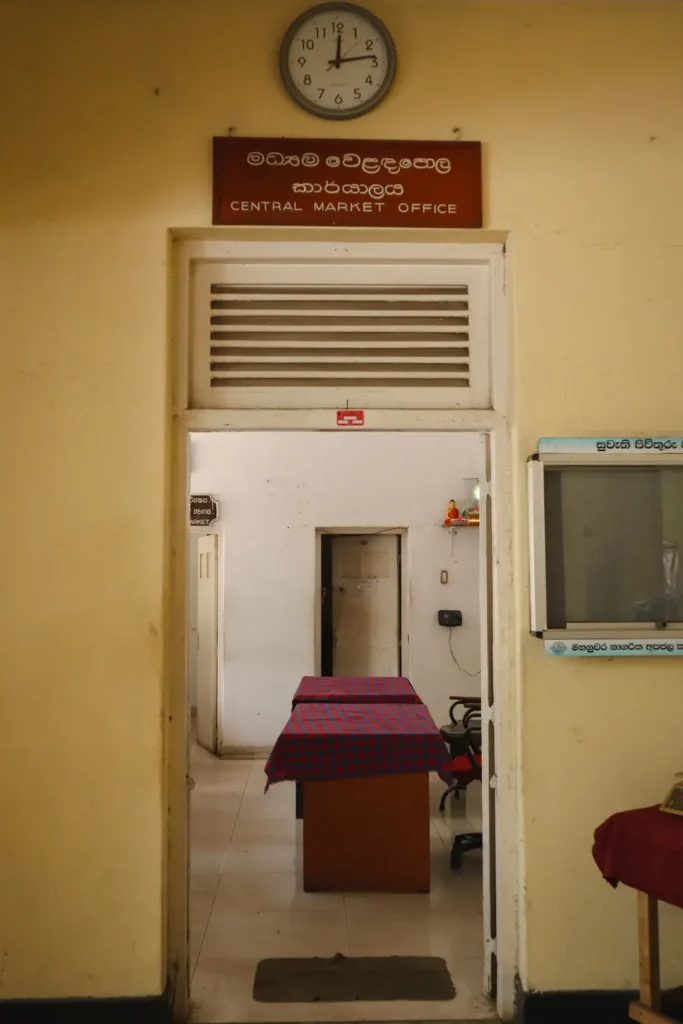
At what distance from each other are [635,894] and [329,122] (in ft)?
9.65

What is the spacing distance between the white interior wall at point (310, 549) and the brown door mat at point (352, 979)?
3.42 metres

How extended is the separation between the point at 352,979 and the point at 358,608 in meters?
4.16

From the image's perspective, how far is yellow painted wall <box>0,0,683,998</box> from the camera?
Result: 8.22ft

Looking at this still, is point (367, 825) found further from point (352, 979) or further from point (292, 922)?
point (352, 979)

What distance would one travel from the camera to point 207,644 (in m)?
6.70

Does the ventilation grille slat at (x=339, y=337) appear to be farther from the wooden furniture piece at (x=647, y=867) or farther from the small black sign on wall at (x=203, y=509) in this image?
the small black sign on wall at (x=203, y=509)

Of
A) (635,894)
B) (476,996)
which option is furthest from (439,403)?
(476,996)

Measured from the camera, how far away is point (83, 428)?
2.58m

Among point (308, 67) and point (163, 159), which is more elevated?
point (308, 67)

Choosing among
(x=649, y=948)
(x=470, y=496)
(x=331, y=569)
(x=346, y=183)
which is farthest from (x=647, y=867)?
(x=331, y=569)

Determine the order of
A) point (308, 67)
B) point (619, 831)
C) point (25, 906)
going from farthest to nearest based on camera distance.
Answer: point (308, 67), point (25, 906), point (619, 831)

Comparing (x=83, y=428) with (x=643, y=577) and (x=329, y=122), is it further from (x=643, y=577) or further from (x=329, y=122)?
(x=643, y=577)

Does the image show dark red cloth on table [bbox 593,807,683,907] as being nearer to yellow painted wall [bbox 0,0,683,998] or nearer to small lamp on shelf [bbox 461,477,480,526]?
yellow painted wall [bbox 0,0,683,998]

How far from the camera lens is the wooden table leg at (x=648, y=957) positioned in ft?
7.42
